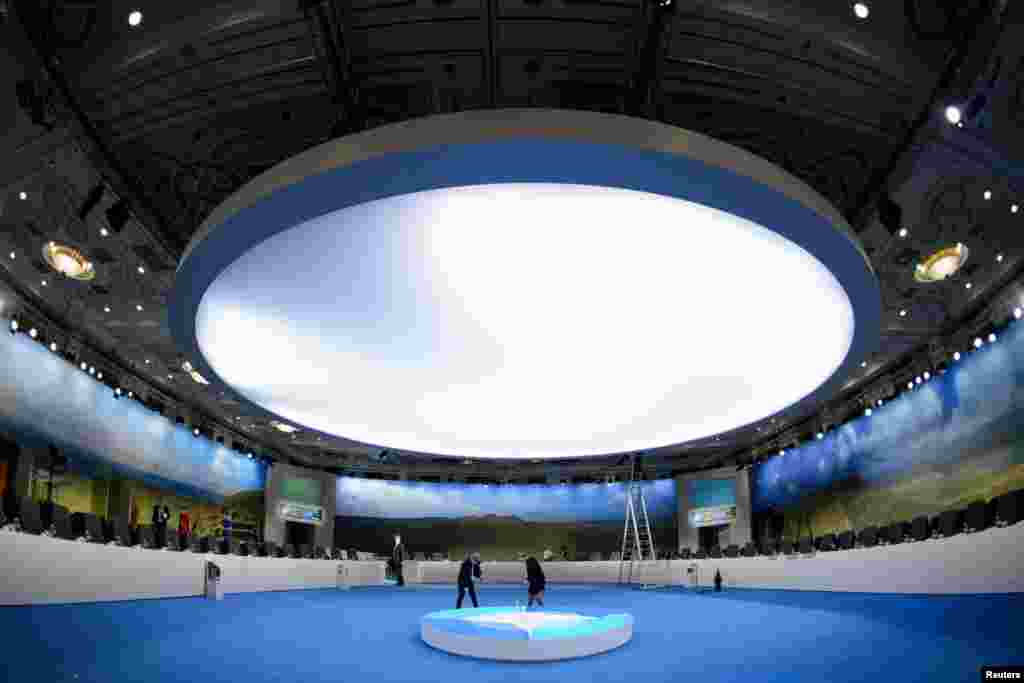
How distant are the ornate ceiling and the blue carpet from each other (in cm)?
487

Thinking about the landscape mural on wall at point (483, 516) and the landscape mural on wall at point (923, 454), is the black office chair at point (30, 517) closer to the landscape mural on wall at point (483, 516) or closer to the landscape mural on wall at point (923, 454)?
the landscape mural on wall at point (923, 454)

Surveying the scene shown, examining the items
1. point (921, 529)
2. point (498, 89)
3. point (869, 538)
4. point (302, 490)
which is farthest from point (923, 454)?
point (302, 490)

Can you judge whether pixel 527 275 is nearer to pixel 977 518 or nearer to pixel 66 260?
pixel 977 518

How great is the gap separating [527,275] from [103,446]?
18.1m

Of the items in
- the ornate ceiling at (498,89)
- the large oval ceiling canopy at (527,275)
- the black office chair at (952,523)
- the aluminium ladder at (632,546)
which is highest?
the ornate ceiling at (498,89)

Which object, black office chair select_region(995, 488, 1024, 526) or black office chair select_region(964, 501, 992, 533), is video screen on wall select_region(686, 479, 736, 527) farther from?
black office chair select_region(995, 488, 1024, 526)

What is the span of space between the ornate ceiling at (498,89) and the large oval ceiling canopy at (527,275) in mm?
1603

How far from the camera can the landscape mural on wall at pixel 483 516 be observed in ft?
113

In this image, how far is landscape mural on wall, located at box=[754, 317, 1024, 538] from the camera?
15.1 meters

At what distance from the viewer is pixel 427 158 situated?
6.75 m

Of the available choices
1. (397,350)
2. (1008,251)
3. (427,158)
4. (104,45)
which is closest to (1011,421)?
(1008,251)

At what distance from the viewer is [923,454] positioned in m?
18.5

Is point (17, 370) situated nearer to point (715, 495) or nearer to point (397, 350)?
point (397, 350)

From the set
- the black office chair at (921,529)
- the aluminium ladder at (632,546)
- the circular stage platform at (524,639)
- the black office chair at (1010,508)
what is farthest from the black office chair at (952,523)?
the aluminium ladder at (632,546)
